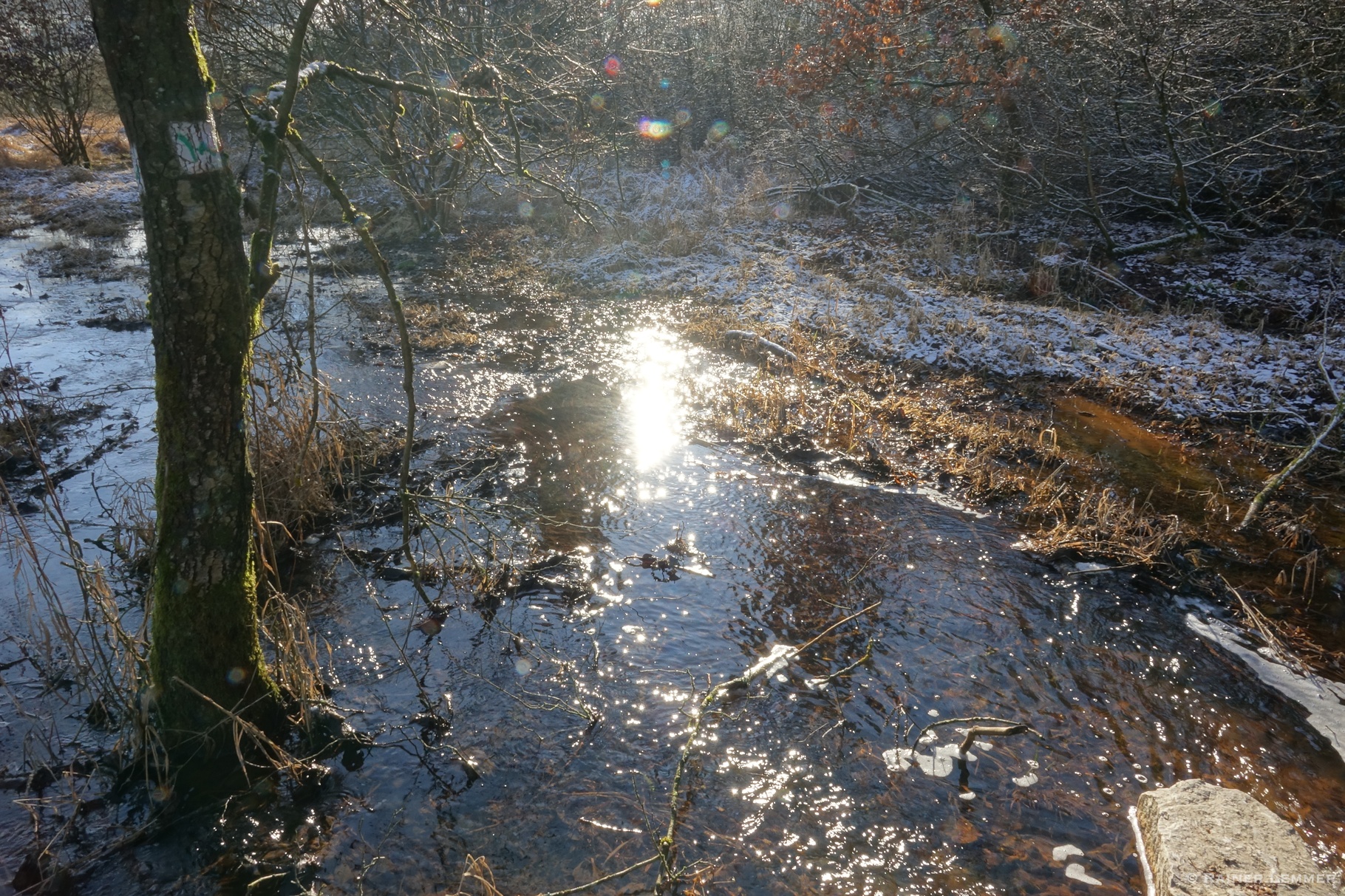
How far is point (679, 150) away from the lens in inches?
653

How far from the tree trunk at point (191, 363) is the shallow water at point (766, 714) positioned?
2.38 feet

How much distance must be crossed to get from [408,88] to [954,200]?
11.4 metres

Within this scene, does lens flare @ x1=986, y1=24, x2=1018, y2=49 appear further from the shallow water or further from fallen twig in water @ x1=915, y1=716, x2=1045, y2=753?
fallen twig in water @ x1=915, y1=716, x2=1045, y2=753

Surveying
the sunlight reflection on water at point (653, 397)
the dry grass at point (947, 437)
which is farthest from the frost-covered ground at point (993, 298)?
the sunlight reflection on water at point (653, 397)

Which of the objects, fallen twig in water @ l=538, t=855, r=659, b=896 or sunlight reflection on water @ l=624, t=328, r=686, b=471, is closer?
fallen twig in water @ l=538, t=855, r=659, b=896

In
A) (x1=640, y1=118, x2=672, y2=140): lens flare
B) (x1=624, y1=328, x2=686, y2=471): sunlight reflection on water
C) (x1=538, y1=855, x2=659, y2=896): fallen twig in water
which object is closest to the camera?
(x1=538, y1=855, x2=659, y2=896): fallen twig in water

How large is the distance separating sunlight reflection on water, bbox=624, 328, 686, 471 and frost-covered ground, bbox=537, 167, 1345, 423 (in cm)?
160

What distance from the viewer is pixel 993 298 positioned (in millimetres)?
9938

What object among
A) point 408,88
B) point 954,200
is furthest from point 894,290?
point 408,88

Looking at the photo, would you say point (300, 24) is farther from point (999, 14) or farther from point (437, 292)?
point (999, 14)

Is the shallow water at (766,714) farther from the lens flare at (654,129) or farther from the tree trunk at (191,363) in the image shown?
the lens flare at (654,129)

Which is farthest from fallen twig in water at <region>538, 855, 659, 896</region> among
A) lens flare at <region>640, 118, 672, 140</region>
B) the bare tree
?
the bare tree

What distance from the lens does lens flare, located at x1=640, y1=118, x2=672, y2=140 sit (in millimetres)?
16750

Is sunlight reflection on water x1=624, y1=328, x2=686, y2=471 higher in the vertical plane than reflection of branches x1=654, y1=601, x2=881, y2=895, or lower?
higher
